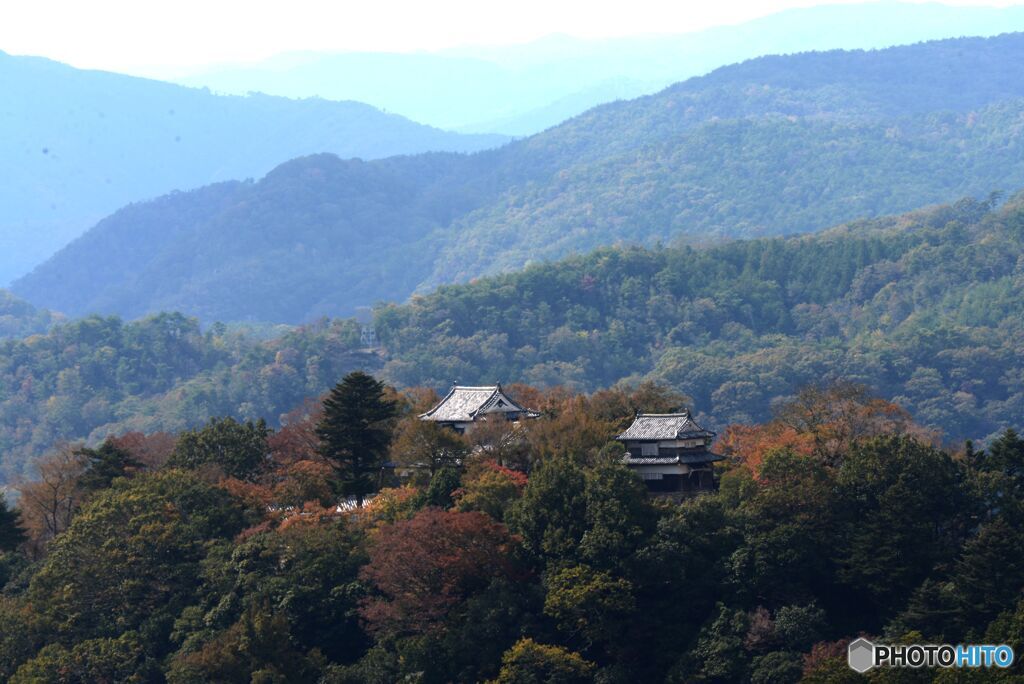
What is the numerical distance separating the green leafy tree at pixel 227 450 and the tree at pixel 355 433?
334 centimetres

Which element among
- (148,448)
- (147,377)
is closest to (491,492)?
(148,448)

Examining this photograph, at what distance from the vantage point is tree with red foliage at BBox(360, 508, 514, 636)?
46.2 m

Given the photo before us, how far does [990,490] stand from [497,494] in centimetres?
1272

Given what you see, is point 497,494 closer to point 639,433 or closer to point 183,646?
point 639,433

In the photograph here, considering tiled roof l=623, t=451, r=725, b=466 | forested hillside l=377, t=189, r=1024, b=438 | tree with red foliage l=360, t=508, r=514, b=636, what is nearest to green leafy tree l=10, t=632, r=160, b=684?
tree with red foliage l=360, t=508, r=514, b=636

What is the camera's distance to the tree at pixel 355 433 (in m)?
53.9

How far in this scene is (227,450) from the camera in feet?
188

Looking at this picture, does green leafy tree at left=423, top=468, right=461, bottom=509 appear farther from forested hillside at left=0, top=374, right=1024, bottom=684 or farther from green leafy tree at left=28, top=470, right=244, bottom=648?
green leafy tree at left=28, top=470, right=244, bottom=648

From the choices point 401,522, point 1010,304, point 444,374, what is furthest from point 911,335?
point 401,522

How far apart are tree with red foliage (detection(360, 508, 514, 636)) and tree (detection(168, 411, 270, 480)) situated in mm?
11355

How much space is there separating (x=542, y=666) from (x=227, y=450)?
16868 millimetres

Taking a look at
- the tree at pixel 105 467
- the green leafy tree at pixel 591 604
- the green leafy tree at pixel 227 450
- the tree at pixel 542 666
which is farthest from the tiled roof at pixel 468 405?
the tree at pixel 542 666

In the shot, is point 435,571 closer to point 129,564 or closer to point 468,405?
point 129,564

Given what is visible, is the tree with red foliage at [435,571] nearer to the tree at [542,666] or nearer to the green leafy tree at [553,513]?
the green leafy tree at [553,513]
